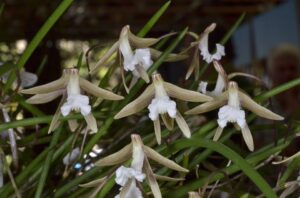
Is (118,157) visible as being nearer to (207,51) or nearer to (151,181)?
(151,181)

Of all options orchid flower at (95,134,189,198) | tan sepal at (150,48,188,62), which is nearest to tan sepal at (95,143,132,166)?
Result: orchid flower at (95,134,189,198)

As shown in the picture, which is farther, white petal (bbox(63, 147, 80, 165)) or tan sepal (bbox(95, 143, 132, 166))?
white petal (bbox(63, 147, 80, 165))

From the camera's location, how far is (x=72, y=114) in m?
0.38

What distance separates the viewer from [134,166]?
0.32 m

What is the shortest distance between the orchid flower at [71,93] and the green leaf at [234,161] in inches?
1.9

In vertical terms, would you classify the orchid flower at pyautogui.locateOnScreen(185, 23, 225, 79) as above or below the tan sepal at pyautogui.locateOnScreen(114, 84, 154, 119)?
above

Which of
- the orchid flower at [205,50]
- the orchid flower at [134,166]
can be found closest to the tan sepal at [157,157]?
the orchid flower at [134,166]

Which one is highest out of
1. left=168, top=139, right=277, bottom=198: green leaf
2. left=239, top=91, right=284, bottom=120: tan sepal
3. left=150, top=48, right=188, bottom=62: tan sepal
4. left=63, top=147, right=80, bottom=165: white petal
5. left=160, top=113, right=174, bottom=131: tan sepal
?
left=150, top=48, right=188, bottom=62: tan sepal

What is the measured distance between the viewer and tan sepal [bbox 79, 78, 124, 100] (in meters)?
0.35

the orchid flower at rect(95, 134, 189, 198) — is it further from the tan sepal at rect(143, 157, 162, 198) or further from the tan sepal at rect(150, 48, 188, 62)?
the tan sepal at rect(150, 48, 188, 62)

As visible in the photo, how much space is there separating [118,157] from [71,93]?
0.05 m

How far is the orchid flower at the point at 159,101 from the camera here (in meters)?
0.33

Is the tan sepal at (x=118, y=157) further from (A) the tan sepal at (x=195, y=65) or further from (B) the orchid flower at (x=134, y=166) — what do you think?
(A) the tan sepal at (x=195, y=65)

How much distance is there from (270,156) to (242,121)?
0.17 ft
